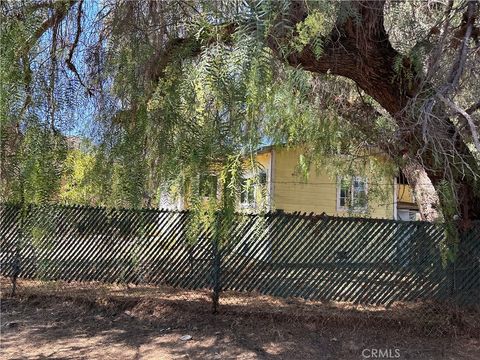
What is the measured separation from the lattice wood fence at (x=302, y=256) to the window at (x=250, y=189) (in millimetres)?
3221

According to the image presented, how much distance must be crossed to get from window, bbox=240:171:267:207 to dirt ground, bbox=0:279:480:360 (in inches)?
118

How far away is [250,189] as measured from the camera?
297 cm

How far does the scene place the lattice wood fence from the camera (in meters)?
6.66

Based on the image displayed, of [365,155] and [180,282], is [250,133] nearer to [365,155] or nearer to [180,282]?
[365,155]

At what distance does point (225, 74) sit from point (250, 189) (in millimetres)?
716

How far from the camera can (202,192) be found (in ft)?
9.64

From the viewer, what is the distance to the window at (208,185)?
9.55 ft

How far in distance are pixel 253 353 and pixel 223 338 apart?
0.63 m

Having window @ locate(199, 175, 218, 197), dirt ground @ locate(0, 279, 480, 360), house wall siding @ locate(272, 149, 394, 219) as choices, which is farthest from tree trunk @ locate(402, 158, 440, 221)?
house wall siding @ locate(272, 149, 394, 219)

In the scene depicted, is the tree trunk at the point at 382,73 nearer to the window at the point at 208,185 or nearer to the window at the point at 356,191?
the window at the point at 356,191

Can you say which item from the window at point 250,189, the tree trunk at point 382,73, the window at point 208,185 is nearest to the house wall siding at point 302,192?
the tree trunk at point 382,73

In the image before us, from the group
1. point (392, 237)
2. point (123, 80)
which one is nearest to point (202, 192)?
point (123, 80)

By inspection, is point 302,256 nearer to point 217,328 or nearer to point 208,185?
point 217,328

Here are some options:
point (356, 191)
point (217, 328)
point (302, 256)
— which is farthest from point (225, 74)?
point (356, 191)
